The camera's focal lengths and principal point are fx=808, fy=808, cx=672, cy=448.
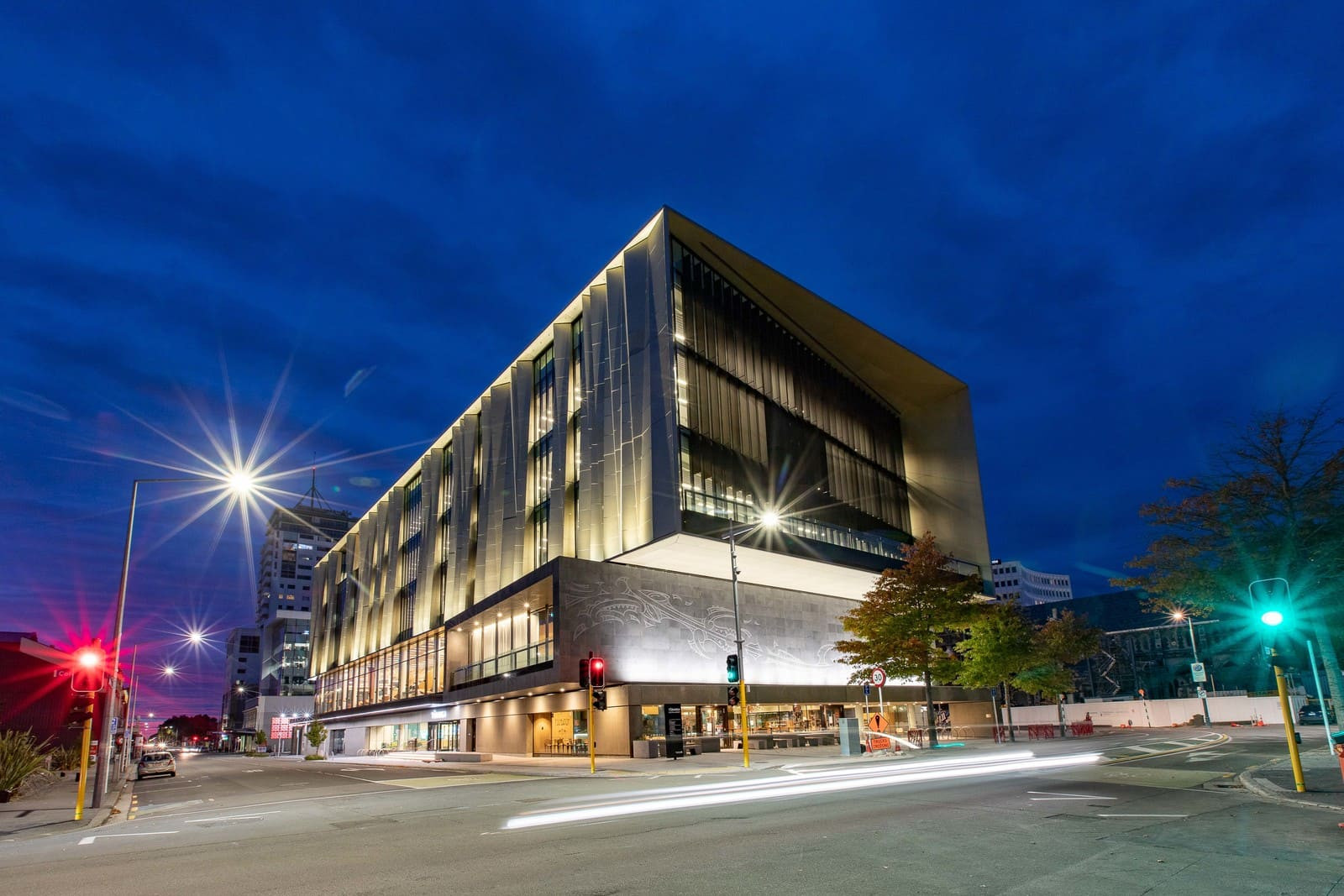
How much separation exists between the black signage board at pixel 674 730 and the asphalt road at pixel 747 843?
56.5ft

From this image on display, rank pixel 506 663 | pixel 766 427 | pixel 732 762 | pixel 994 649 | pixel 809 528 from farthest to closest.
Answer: pixel 506 663, pixel 809 528, pixel 766 427, pixel 994 649, pixel 732 762

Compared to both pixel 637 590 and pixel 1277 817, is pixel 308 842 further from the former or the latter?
pixel 637 590

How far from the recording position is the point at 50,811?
20.7 metres

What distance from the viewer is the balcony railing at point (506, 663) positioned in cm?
4597

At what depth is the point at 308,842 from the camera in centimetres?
1323

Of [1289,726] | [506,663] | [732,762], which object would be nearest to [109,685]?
[732,762]

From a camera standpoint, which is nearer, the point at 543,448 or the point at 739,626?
the point at 739,626

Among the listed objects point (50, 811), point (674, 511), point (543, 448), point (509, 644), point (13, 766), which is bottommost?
point (50, 811)

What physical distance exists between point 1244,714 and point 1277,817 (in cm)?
6587

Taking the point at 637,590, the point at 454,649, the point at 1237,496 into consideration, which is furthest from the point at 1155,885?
the point at 454,649

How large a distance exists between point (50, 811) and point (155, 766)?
86.4 feet

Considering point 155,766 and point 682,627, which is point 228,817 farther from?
point 155,766

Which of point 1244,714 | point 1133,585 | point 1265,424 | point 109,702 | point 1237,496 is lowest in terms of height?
point 1244,714

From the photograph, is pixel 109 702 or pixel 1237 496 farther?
pixel 1237 496
